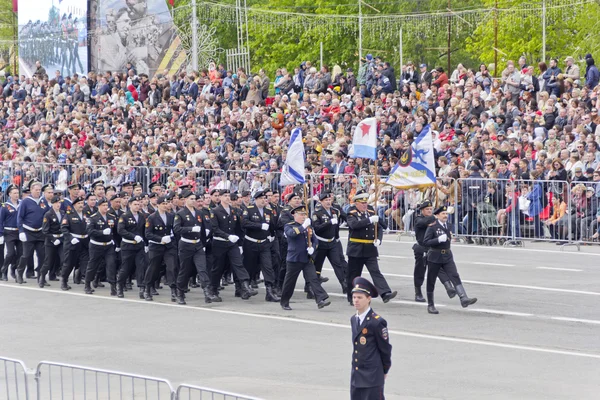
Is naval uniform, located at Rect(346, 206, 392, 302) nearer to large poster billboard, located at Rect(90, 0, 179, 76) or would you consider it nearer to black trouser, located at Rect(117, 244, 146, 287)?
black trouser, located at Rect(117, 244, 146, 287)

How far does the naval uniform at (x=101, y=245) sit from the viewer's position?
17.4m

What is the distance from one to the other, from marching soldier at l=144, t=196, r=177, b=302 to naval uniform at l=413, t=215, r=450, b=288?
3662 mm

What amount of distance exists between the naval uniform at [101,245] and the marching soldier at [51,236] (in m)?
1.14

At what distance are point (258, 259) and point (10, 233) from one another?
499cm

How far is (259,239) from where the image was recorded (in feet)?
55.2

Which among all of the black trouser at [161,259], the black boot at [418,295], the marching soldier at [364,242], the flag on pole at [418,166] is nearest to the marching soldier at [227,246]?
the black trouser at [161,259]

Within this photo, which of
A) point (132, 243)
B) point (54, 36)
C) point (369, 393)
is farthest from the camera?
point (54, 36)

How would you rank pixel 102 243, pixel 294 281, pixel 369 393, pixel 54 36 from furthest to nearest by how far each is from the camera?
pixel 54 36, pixel 102 243, pixel 294 281, pixel 369 393

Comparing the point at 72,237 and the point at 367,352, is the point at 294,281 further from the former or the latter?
the point at 367,352

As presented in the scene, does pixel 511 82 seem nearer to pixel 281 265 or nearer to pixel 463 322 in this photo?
pixel 281 265

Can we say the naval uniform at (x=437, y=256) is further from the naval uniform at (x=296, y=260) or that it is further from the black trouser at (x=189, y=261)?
the black trouser at (x=189, y=261)

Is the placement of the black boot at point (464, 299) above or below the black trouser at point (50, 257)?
below

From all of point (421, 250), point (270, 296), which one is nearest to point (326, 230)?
point (270, 296)

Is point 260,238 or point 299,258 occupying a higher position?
point 260,238
